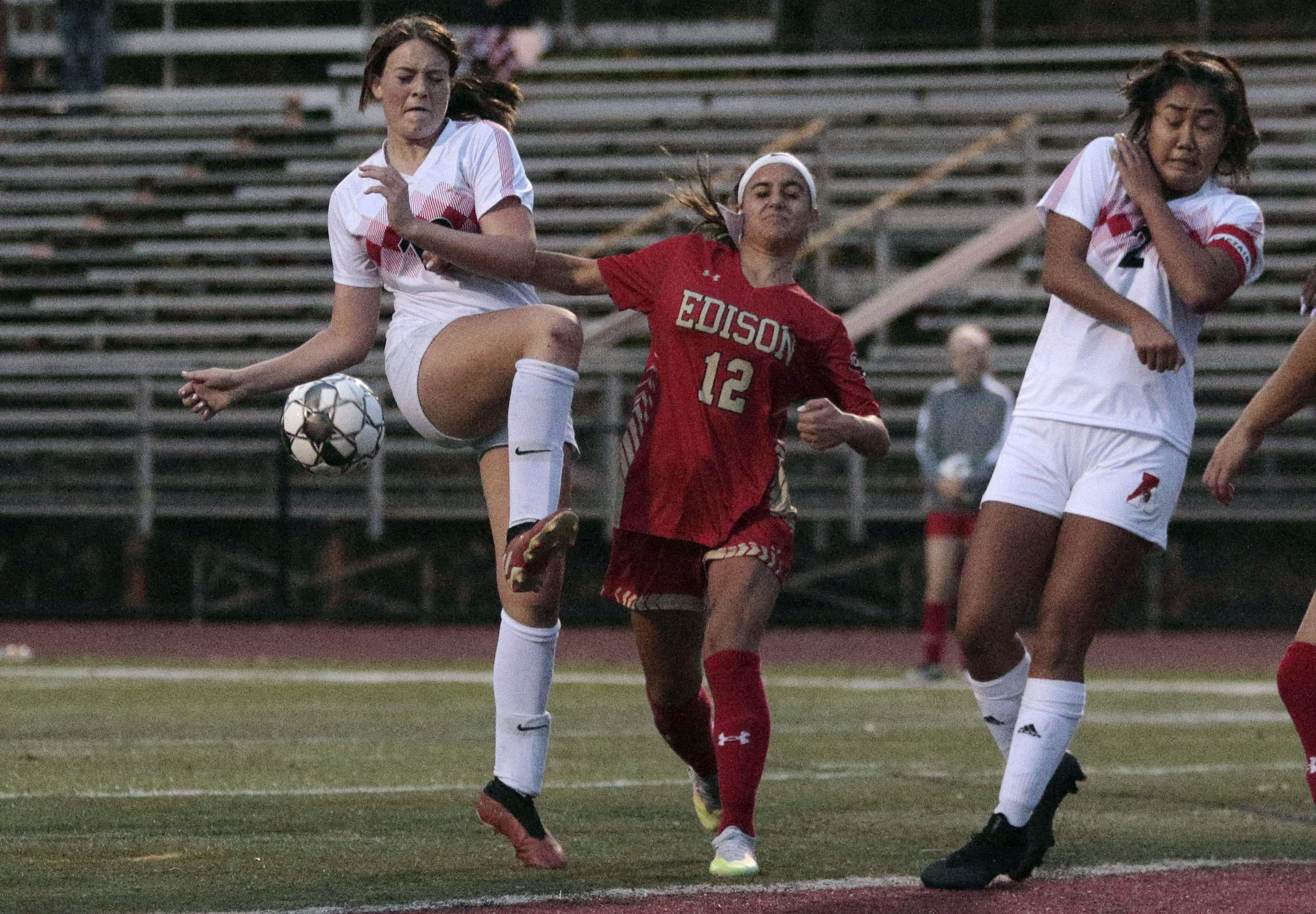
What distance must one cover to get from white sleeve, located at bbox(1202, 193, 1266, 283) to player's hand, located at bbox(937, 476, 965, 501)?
622cm

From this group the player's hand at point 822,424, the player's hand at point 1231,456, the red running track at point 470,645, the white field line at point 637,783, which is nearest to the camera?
the player's hand at point 1231,456

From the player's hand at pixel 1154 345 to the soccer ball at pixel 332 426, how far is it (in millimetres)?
1999

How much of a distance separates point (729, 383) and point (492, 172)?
809 mm

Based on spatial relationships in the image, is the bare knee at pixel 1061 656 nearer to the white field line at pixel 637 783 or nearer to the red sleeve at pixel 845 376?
the red sleeve at pixel 845 376

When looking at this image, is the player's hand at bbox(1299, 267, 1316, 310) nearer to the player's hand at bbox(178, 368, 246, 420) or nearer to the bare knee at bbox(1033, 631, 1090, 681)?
the bare knee at bbox(1033, 631, 1090, 681)

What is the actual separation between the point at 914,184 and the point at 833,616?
5.20m

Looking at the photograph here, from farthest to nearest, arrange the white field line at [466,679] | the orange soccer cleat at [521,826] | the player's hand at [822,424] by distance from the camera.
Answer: the white field line at [466,679] < the orange soccer cleat at [521,826] < the player's hand at [822,424]

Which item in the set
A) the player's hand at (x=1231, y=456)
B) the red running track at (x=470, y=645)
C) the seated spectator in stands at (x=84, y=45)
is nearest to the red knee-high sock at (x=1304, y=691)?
the player's hand at (x=1231, y=456)

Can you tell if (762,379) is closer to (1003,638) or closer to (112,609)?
(1003,638)

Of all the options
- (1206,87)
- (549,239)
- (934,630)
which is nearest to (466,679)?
(934,630)

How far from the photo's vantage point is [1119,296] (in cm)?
468

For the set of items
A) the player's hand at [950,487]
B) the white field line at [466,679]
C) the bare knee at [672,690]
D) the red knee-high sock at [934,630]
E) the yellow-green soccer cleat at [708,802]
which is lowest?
the white field line at [466,679]

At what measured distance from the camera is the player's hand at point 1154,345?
181 inches

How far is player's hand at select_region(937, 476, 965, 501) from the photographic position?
1107 cm
